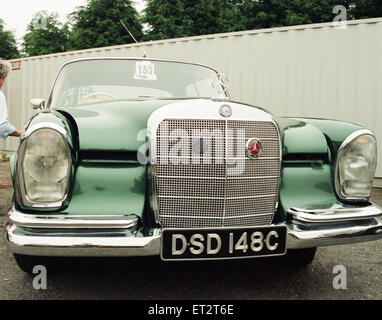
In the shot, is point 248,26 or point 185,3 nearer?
point 248,26

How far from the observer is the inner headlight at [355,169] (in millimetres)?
1986

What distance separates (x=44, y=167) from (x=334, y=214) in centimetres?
138

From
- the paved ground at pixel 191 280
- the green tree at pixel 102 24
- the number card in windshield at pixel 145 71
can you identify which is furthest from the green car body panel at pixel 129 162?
the green tree at pixel 102 24

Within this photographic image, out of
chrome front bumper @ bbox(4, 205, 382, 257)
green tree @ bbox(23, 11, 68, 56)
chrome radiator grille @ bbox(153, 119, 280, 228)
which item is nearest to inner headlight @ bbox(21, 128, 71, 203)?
chrome front bumper @ bbox(4, 205, 382, 257)

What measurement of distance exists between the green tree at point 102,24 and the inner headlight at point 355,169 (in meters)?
17.9

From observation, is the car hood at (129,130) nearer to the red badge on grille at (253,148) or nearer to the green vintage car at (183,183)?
the green vintage car at (183,183)

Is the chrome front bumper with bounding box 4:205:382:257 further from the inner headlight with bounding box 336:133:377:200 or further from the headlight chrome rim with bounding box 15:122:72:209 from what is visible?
the inner headlight with bounding box 336:133:377:200

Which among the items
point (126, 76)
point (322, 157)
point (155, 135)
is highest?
point (126, 76)

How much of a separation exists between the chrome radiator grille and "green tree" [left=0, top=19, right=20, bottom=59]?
2309 cm
